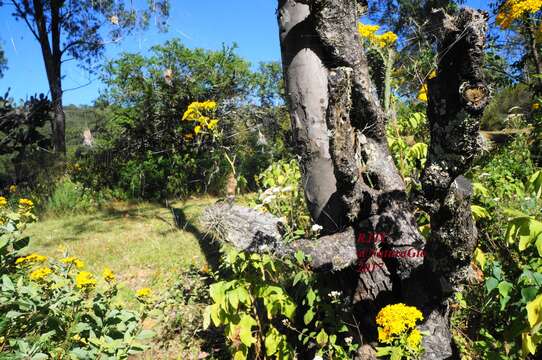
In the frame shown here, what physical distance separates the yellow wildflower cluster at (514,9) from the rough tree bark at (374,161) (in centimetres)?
194

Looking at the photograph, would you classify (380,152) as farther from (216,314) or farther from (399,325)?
(216,314)

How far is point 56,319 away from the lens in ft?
5.92

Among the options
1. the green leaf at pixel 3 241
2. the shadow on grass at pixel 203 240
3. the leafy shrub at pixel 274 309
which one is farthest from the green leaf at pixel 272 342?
the shadow on grass at pixel 203 240

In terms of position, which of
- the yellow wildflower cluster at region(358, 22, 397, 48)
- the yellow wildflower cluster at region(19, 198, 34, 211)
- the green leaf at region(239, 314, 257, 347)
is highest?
the yellow wildflower cluster at region(358, 22, 397, 48)

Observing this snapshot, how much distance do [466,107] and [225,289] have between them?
1493 millimetres

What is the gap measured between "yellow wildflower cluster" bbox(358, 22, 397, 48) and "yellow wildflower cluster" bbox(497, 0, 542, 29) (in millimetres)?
870

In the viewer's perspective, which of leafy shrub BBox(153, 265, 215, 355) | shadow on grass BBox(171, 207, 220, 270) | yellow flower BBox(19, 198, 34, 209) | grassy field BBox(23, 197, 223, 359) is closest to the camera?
yellow flower BBox(19, 198, 34, 209)

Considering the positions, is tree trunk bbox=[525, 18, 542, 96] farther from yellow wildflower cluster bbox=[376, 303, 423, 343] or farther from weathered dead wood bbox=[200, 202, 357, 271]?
yellow wildflower cluster bbox=[376, 303, 423, 343]

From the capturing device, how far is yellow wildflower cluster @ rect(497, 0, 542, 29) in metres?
3.31

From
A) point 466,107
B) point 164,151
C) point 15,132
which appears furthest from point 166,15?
point 15,132

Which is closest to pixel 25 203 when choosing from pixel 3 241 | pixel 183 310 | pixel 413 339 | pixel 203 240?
pixel 3 241

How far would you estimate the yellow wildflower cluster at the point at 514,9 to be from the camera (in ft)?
10.9

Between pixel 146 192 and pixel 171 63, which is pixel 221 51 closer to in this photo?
pixel 171 63

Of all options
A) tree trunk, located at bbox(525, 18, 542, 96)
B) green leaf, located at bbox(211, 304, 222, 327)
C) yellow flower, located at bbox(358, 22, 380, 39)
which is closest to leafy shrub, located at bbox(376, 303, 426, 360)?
green leaf, located at bbox(211, 304, 222, 327)
